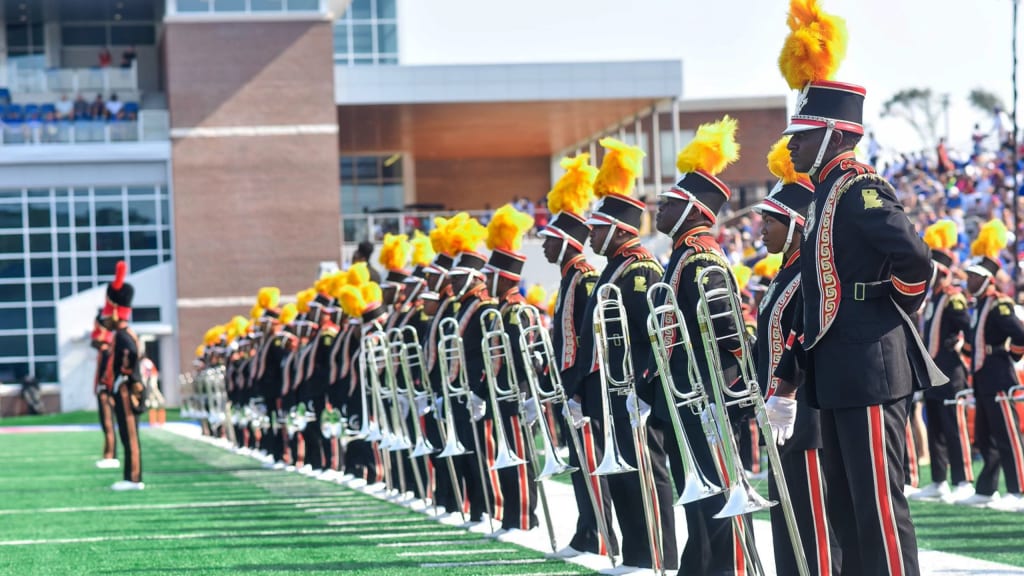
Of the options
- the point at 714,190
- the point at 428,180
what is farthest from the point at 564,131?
the point at 714,190

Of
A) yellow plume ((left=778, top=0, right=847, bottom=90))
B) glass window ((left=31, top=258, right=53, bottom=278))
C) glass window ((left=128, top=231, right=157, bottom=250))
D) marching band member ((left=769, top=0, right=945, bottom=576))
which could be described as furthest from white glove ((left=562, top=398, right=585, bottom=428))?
glass window ((left=31, top=258, right=53, bottom=278))

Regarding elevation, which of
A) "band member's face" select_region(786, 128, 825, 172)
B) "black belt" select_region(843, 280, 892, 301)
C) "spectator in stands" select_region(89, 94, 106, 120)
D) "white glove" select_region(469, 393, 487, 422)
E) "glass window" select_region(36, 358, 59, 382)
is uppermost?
"spectator in stands" select_region(89, 94, 106, 120)

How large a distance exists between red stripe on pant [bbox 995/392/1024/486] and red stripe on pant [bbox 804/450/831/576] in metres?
6.68

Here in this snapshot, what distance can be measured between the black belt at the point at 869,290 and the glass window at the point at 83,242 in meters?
48.2

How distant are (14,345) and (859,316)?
4910 cm

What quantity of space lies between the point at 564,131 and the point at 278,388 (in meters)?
32.9

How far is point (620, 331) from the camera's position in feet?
29.3

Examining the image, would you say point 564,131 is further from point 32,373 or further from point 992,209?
point 992,209

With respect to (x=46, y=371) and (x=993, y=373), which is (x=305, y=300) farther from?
(x=46, y=371)

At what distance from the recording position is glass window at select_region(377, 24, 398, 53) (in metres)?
67.6

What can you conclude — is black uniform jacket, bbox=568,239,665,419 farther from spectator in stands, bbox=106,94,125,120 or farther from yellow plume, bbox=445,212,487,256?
spectator in stands, bbox=106,94,125,120

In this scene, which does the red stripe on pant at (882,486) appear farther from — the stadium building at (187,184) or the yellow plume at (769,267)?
the stadium building at (187,184)

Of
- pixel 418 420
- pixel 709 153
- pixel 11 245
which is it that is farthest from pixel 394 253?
pixel 11 245

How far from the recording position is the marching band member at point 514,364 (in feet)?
37.1
